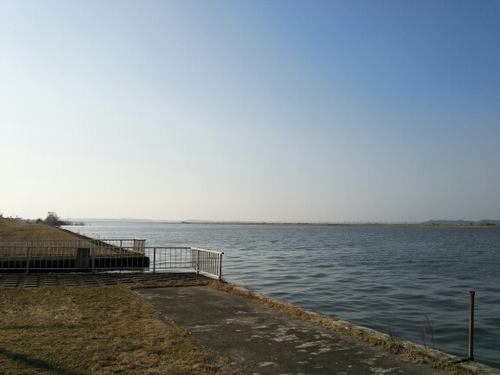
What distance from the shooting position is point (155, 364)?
6180mm

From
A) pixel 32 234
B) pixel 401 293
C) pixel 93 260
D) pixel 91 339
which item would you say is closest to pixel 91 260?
pixel 93 260

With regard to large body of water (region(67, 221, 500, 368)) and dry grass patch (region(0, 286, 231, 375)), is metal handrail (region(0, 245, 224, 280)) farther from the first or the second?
dry grass patch (region(0, 286, 231, 375))

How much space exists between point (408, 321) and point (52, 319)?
11730 millimetres

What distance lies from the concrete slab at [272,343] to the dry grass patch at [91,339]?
1.64ft

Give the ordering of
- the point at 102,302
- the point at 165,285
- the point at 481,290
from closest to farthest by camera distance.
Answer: the point at 102,302, the point at 165,285, the point at 481,290

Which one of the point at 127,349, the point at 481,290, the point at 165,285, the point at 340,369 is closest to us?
the point at 340,369

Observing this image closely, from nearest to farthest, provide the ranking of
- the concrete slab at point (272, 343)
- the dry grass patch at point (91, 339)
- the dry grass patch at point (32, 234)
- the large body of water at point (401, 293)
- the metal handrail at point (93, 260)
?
the dry grass patch at point (91, 339)
the concrete slab at point (272, 343)
the large body of water at point (401, 293)
the metal handrail at point (93, 260)
the dry grass patch at point (32, 234)

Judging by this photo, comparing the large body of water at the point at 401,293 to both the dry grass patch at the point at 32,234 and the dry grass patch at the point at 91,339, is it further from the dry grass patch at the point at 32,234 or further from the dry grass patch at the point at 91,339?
the dry grass patch at the point at 32,234

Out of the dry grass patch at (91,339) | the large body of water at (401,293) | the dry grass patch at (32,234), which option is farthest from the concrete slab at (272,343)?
the dry grass patch at (32,234)

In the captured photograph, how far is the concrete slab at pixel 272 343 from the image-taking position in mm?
6250

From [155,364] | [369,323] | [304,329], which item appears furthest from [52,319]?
[369,323]

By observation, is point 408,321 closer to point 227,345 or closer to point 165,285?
point 165,285

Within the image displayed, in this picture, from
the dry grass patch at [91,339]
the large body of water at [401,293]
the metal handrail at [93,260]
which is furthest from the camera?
the metal handrail at [93,260]

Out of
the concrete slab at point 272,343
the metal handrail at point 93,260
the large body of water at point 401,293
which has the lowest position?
the large body of water at point 401,293
